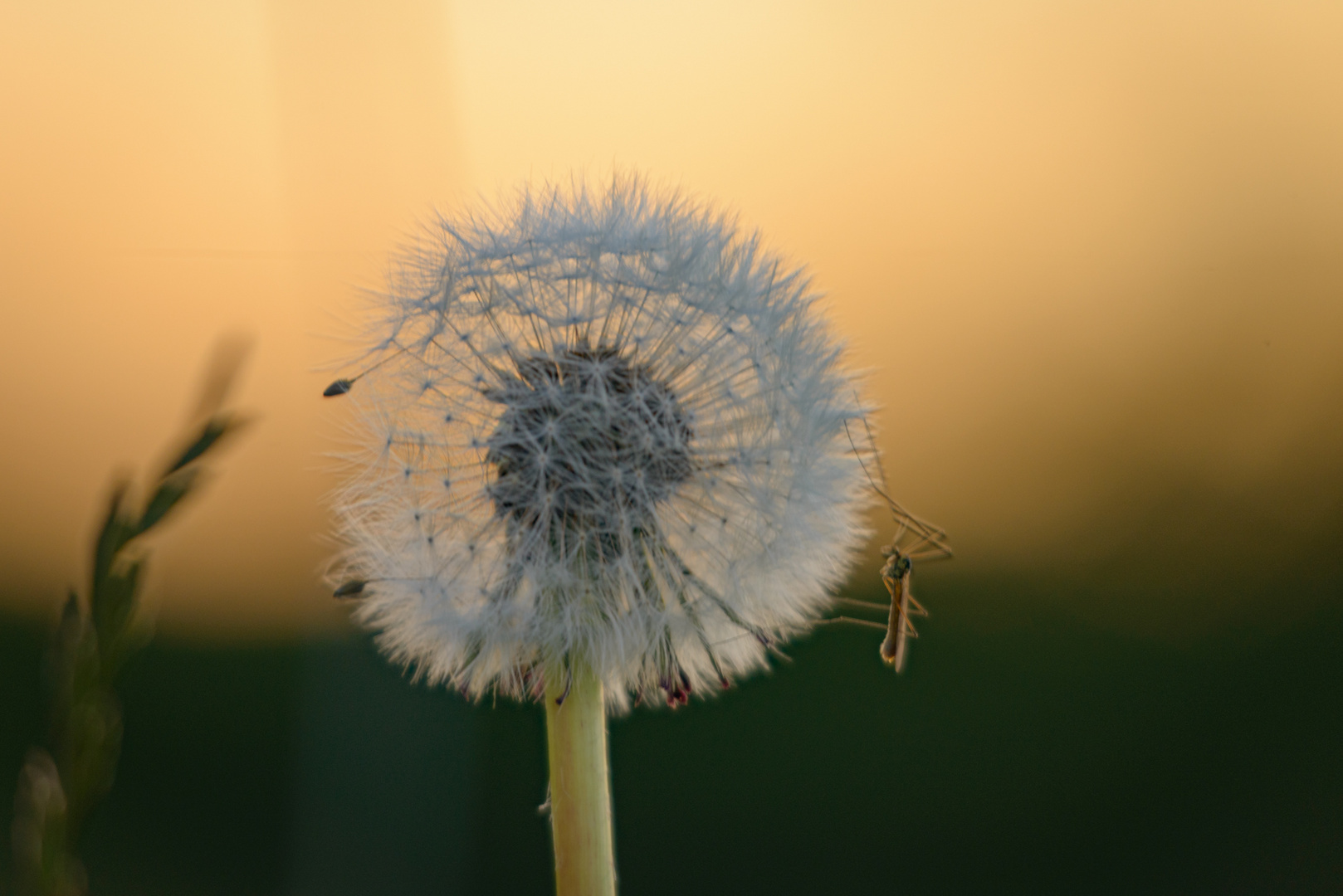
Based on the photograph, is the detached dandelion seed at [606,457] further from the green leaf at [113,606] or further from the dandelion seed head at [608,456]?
the green leaf at [113,606]

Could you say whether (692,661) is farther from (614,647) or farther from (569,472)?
(569,472)

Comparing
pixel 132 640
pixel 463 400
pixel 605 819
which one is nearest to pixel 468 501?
pixel 463 400

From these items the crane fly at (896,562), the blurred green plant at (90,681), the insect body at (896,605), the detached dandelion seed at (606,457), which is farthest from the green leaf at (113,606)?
the insect body at (896,605)

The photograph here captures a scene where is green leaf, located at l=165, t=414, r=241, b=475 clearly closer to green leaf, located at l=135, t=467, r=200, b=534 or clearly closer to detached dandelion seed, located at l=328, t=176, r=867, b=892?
green leaf, located at l=135, t=467, r=200, b=534

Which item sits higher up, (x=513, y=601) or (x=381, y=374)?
(x=381, y=374)

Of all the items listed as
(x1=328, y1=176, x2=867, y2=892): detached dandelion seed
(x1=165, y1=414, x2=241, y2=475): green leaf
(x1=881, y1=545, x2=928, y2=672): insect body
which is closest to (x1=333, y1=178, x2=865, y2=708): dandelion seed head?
(x1=328, y1=176, x2=867, y2=892): detached dandelion seed

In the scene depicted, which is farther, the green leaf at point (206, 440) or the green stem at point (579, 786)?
the green stem at point (579, 786)

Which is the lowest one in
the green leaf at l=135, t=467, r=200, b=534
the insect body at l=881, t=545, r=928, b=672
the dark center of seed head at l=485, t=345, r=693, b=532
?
the green leaf at l=135, t=467, r=200, b=534

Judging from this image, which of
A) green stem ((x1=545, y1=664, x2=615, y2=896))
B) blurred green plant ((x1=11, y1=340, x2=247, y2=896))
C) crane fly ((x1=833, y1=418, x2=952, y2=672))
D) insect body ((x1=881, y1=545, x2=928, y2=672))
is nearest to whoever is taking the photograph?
blurred green plant ((x1=11, y1=340, x2=247, y2=896))

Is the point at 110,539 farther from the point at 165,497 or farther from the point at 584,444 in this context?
the point at 584,444
